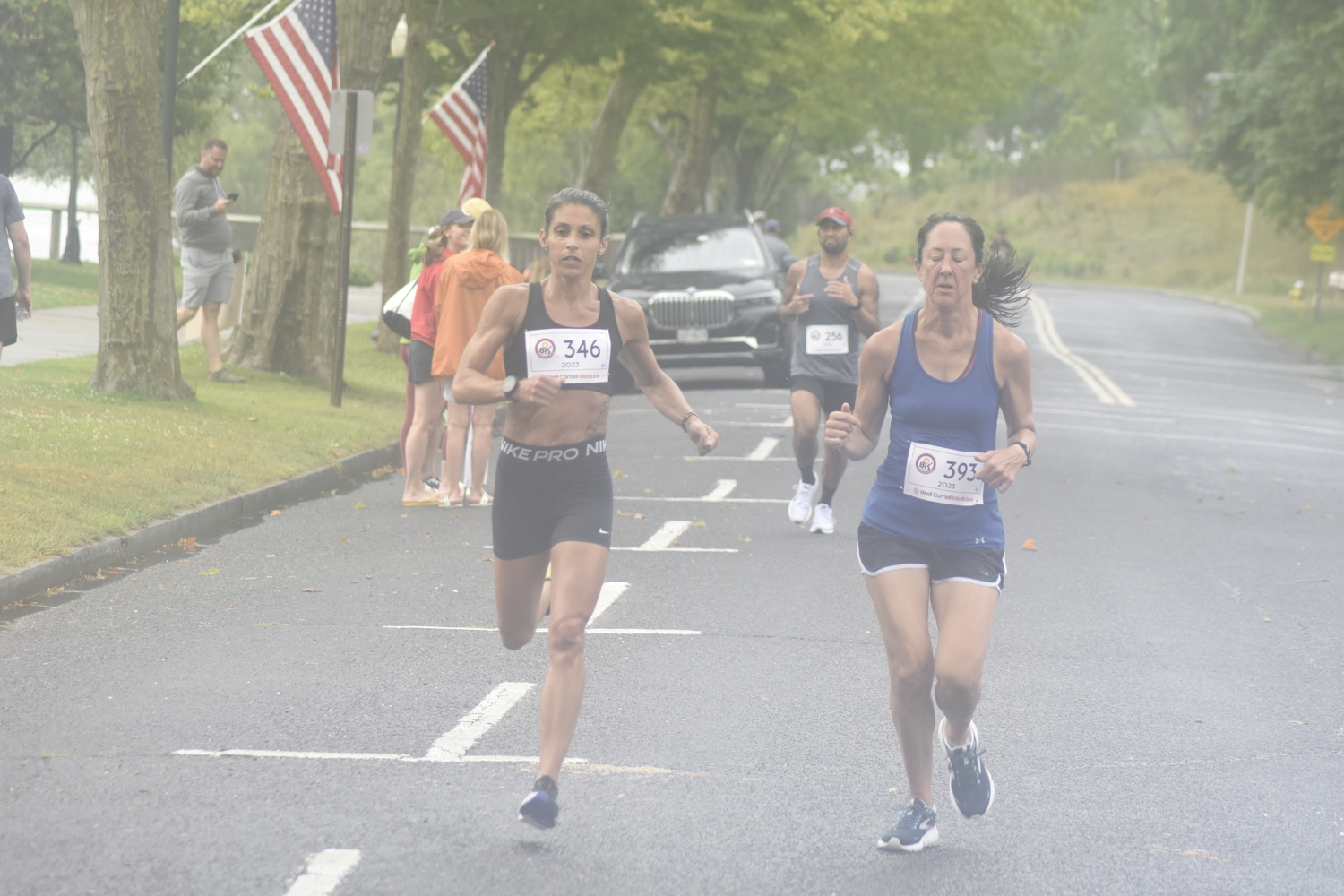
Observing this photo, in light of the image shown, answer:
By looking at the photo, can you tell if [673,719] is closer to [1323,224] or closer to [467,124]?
[467,124]

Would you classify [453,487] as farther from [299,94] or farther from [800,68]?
[800,68]

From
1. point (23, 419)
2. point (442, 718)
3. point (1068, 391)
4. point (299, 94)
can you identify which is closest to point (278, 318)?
point (299, 94)

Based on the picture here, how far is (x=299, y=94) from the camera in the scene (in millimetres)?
15836

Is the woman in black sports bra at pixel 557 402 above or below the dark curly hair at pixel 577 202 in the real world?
below

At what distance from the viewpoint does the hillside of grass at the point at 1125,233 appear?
Result: 227ft

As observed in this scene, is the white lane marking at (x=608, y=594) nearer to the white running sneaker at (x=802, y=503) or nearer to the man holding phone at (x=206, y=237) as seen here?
the white running sneaker at (x=802, y=503)

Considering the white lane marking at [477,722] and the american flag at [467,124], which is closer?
the white lane marking at [477,722]

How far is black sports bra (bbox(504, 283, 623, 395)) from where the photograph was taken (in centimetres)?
544

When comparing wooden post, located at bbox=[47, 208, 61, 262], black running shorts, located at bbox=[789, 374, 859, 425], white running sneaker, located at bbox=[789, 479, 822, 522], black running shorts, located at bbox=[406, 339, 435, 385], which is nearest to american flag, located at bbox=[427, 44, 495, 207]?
black running shorts, located at bbox=[406, 339, 435, 385]

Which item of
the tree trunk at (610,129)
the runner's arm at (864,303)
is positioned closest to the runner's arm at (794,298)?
the runner's arm at (864,303)

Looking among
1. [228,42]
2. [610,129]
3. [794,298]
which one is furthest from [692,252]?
[610,129]

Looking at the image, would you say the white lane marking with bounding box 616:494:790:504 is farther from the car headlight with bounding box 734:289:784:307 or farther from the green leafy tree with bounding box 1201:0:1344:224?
the green leafy tree with bounding box 1201:0:1344:224

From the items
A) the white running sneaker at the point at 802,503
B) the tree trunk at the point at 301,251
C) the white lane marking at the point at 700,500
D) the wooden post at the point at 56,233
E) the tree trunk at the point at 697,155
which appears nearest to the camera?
the white running sneaker at the point at 802,503

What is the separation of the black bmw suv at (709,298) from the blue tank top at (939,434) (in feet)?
47.9
